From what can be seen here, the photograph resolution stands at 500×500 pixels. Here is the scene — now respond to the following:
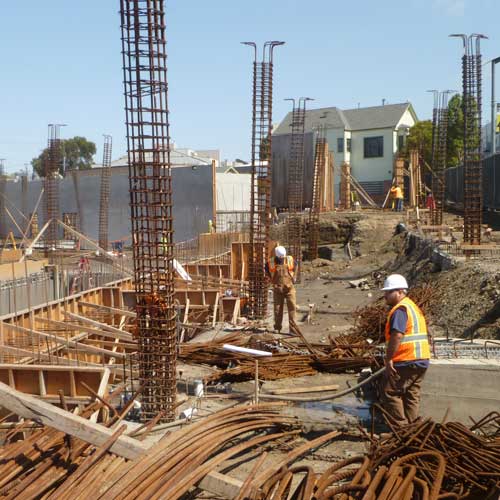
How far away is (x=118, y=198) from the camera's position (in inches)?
1501

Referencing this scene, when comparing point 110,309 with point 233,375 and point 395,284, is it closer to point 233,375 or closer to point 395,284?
point 233,375

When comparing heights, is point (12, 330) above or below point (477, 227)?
below

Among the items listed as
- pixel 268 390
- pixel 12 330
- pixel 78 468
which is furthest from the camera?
pixel 12 330

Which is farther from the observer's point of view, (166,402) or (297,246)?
(297,246)

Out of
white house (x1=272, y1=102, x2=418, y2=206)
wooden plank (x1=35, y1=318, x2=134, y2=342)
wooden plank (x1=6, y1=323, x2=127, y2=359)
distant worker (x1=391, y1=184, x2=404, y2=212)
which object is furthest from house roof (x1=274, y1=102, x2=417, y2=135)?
wooden plank (x1=6, y1=323, x2=127, y2=359)

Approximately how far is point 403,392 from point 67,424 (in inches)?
120

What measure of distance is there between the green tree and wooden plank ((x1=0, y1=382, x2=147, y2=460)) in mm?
43756

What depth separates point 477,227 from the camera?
17844 mm

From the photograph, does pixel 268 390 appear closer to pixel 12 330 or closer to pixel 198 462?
pixel 198 462

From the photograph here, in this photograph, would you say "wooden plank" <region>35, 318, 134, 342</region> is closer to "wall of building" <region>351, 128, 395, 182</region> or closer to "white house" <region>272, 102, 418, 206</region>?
"white house" <region>272, 102, 418, 206</region>

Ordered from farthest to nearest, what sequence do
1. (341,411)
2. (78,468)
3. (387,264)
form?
(387,264) → (341,411) → (78,468)

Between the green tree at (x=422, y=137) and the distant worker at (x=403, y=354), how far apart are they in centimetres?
4205

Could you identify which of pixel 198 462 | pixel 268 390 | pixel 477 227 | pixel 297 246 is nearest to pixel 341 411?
pixel 268 390

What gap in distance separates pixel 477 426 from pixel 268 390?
2867mm
